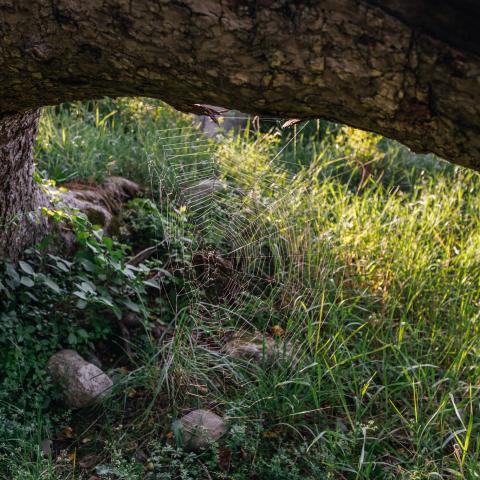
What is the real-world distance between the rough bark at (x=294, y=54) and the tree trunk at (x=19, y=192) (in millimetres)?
1378

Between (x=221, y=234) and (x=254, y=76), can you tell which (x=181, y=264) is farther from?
(x=254, y=76)

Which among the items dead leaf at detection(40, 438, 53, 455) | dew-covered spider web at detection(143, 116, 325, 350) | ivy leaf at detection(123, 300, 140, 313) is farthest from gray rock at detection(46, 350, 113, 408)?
dew-covered spider web at detection(143, 116, 325, 350)

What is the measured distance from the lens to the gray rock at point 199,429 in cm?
324

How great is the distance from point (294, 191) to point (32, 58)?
9.19 feet

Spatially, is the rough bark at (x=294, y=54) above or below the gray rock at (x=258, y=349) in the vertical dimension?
above

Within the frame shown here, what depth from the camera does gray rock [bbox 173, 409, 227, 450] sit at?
324 cm

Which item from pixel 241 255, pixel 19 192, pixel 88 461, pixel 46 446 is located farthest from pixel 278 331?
pixel 19 192

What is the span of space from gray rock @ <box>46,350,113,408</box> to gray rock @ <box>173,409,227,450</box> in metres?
0.44

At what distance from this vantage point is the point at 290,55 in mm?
1627

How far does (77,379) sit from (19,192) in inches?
36.4

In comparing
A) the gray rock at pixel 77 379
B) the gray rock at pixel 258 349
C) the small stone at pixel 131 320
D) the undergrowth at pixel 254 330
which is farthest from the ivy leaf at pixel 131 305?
the gray rock at pixel 258 349

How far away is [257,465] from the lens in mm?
3137

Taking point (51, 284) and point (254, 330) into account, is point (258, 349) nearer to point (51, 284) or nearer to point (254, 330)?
point (254, 330)

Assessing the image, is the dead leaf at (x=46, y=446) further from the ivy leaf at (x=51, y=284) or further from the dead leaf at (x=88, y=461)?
the ivy leaf at (x=51, y=284)
